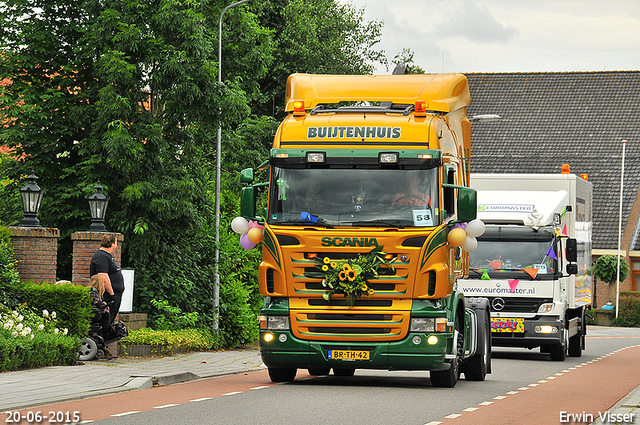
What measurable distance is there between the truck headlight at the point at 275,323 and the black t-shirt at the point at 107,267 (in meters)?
4.56

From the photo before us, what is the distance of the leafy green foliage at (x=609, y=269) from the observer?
51281 millimetres

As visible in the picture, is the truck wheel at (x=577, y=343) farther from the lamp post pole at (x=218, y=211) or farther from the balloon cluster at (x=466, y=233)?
the balloon cluster at (x=466, y=233)

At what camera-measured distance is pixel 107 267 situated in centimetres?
1717

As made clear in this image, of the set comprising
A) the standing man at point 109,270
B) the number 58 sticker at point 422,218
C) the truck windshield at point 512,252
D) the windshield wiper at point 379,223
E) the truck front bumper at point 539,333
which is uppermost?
the number 58 sticker at point 422,218

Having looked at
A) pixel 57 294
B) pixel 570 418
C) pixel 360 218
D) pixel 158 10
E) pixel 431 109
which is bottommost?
pixel 570 418

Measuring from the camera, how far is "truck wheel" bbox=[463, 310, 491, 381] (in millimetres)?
16062

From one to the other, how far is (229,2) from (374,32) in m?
23.5

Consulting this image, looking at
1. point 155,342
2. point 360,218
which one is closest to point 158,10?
point 155,342

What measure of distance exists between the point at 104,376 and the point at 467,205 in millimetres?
5687

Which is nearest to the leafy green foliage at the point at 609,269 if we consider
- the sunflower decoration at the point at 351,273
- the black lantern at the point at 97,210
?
the black lantern at the point at 97,210

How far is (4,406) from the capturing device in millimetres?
10977

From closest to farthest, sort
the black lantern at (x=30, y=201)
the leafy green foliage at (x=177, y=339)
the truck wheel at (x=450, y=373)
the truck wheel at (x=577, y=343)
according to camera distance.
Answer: the truck wheel at (x=450, y=373), the black lantern at (x=30, y=201), the leafy green foliage at (x=177, y=339), the truck wheel at (x=577, y=343)

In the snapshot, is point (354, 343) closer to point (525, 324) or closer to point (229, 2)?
point (525, 324)

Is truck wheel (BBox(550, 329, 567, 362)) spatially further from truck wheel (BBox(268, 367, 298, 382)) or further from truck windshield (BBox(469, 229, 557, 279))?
truck wheel (BBox(268, 367, 298, 382))
